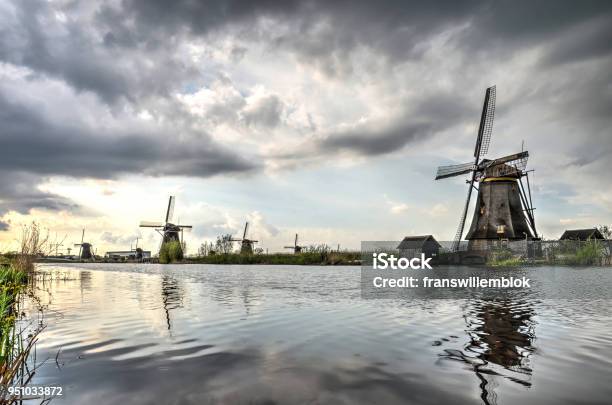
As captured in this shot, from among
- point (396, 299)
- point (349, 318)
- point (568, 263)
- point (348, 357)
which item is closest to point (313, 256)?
point (568, 263)

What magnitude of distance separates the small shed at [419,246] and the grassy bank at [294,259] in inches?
281

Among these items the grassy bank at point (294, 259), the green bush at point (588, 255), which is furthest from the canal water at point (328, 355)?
the grassy bank at point (294, 259)

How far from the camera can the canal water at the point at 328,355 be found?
16.0 feet

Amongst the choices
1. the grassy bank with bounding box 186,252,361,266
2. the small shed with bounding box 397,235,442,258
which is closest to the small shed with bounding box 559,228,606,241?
the small shed with bounding box 397,235,442,258

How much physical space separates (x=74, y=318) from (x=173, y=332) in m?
3.83

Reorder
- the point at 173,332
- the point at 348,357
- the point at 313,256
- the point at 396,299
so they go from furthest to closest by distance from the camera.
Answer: the point at 313,256, the point at 396,299, the point at 173,332, the point at 348,357

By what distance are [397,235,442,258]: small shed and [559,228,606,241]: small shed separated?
19502 millimetres

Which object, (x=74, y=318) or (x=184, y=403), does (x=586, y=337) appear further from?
(x=74, y=318)

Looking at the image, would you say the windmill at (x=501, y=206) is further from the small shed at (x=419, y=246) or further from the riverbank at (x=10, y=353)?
the riverbank at (x=10, y=353)

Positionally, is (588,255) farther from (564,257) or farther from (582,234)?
(582,234)

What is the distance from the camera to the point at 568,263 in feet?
148

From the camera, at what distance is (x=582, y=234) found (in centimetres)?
5603

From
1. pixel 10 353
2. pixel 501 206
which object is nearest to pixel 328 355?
pixel 10 353

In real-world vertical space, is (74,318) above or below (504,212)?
below
